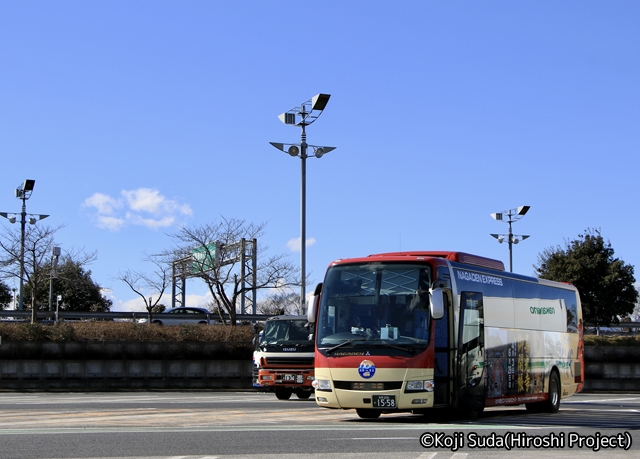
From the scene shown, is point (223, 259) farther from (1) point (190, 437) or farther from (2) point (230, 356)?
(1) point (190, 437)

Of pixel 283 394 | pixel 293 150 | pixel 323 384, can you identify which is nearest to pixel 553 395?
pixel 323 384

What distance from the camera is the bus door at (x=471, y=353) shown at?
17109 mm

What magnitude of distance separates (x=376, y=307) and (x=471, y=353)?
224cm

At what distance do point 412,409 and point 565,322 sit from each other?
7357 mm

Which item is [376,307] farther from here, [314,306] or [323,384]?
[323,384]

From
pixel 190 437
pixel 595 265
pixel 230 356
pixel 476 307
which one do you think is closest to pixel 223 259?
pixel 230 356

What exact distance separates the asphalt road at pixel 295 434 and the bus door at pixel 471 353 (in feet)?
1.81

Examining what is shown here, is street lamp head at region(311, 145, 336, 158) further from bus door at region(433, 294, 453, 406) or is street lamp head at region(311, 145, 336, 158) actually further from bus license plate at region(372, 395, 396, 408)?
bus license plate at region(372, 395, 396, 408)

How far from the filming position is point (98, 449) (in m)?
12.3

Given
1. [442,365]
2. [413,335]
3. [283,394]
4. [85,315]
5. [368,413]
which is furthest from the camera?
[85,315]

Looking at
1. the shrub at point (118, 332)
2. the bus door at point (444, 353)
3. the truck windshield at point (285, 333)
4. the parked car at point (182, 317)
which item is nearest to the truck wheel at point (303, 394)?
the truck windshield at point (285, 333)

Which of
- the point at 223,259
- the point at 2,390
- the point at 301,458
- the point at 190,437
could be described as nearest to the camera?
the point at 301,458

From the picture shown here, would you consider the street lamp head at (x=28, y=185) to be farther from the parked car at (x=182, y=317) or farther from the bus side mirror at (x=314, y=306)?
the bus side mirror at (x=314, y=306)

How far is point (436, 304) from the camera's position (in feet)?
52.3
